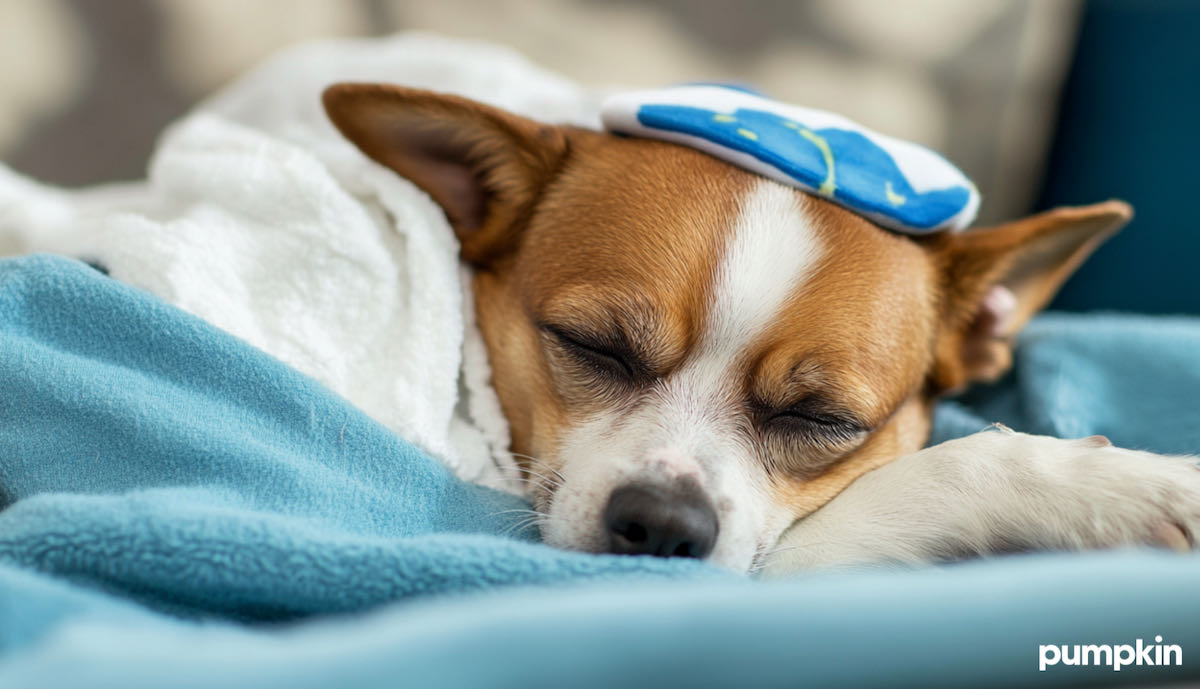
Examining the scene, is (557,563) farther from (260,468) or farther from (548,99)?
(548,99)

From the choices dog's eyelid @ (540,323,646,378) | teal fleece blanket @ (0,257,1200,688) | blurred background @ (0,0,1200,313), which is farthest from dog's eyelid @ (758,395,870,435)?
blurred background @ (0,0,1200,313)

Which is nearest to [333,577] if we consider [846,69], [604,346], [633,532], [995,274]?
[633,532]

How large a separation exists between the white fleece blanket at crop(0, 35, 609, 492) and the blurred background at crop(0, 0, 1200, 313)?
1024 mm

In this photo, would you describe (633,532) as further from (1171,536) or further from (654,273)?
(1171,536)

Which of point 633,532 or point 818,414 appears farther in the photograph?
point 818,414

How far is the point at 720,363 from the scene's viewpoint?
1.59m

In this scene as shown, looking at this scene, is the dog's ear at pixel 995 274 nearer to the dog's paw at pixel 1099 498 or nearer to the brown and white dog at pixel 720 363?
the brown and white dog at pixel 720 363

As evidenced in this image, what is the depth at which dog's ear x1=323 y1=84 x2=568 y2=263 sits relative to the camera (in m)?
1.72

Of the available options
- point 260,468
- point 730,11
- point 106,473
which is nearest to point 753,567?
point 260,468

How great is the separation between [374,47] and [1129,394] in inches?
83.4

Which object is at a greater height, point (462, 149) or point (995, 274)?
point (462, 149)

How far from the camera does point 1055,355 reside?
6.74 feet

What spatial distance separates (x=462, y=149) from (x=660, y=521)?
34.8 inches

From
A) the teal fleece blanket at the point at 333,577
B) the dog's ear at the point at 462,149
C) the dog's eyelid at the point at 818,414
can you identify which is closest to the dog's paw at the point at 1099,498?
the teal fleece blanket at the point at 333,577
